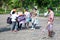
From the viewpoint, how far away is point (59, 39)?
15.3 meters

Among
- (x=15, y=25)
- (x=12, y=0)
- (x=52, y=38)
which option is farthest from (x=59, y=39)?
(x=12, y=0)

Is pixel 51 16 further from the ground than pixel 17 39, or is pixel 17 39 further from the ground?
pixel 51 16

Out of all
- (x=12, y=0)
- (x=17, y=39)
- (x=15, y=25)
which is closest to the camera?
(x=17, y=39)

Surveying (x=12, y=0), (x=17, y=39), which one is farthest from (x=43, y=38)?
(x=12, y=0)

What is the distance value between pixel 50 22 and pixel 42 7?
1309 inches

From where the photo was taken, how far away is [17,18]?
20.3 metres

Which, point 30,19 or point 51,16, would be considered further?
point 30,19

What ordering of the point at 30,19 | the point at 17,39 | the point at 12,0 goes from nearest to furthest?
the point at 17,39
the point at 30,19
the point at 12,0

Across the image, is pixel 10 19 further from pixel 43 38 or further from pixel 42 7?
pixel 42 7

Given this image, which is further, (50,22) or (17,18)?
(17,18)

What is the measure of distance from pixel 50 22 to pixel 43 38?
1124 mm

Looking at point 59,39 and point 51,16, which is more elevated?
point 51,16

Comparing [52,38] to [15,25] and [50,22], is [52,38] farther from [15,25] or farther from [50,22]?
A: [15,25]

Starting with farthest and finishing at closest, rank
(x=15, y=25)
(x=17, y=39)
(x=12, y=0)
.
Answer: (x=12, y=0) → (x=15, y=25) → (x=17, y=39)
